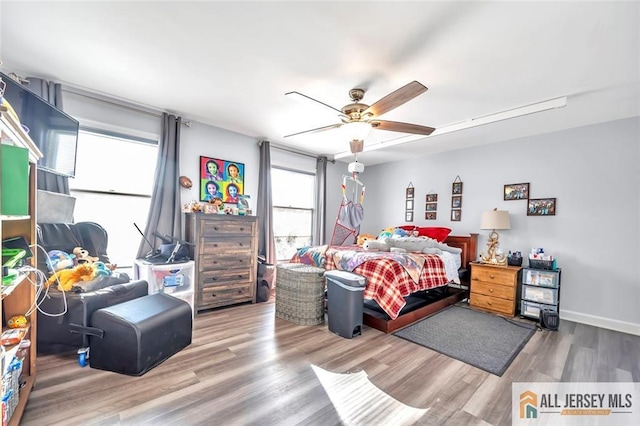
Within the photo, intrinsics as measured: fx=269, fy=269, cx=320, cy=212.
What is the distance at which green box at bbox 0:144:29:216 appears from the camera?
1272mm

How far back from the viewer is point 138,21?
1.80 metres

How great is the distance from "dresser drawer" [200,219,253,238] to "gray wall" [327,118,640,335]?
11.3 feet

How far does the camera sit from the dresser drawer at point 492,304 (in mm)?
3436

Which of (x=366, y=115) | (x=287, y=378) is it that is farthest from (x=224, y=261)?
(x=366, y=115)

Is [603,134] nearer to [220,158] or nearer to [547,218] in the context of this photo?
[547,218]

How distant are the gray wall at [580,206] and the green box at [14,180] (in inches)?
196

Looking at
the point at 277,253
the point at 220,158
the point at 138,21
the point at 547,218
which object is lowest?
the point at 277,253

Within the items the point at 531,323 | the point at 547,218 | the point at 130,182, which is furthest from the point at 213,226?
the point at 547,218

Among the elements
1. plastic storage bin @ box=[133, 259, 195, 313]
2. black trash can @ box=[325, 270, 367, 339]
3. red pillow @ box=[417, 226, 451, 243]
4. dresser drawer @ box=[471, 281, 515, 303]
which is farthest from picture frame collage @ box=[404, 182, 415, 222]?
plastic storage bin @ box=[133, 259, 195, 313]

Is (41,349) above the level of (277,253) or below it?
below

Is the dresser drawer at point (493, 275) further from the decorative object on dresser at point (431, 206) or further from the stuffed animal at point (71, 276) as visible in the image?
the stuffed animal at point (71, 276)

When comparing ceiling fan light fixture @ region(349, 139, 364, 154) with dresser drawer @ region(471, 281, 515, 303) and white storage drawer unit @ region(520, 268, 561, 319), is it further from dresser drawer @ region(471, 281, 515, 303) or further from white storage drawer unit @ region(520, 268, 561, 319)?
white storage drawer unit @ region(520, 268, 561, 319)

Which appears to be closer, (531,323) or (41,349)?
(41,349)

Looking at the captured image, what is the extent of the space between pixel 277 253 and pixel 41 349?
3.08m
